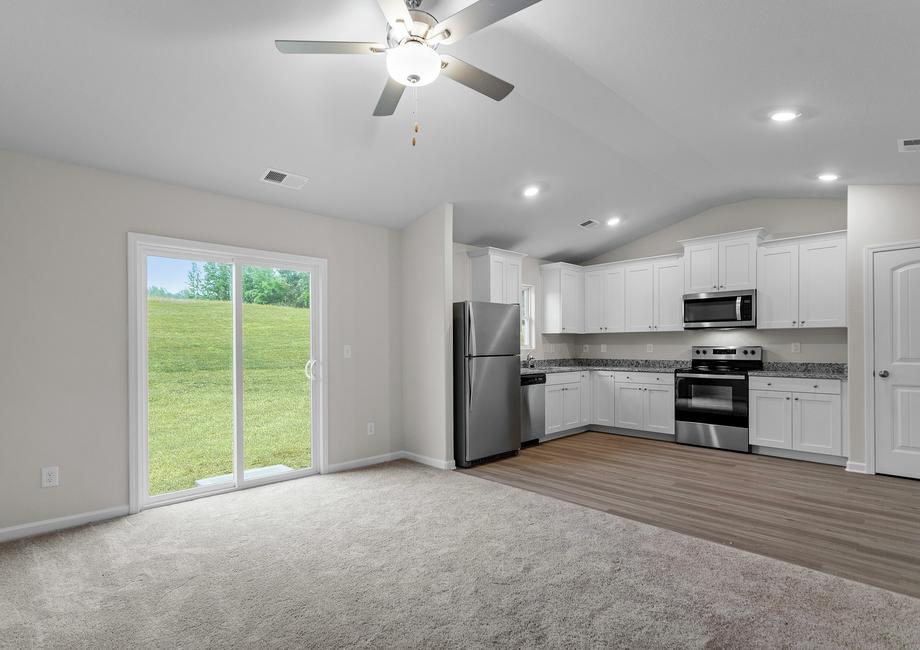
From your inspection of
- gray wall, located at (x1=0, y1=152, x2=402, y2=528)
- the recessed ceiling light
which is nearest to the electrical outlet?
gray wall, located at (x1=0, y1=152, x2=402, y2=528)

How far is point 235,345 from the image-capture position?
433 centimetres

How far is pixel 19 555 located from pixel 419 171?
3745 mm

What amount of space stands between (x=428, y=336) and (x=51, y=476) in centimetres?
314

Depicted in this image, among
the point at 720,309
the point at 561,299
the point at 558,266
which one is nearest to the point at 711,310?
the point at 720,309

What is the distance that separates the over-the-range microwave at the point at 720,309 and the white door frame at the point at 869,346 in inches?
45.1

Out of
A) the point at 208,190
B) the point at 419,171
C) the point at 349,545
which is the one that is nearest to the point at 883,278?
the point at 419,171

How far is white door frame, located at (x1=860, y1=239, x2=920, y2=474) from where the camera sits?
4648mm

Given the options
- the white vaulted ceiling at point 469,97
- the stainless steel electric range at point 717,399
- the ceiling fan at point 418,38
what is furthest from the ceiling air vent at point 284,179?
the stainless steel electric range at point 717,399

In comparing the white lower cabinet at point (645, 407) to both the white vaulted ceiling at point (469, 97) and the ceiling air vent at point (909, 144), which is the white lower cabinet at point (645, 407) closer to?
the white vaulted ceiling at point (469, 97)

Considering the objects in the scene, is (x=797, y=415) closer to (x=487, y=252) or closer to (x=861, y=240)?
(x=861, y=240)

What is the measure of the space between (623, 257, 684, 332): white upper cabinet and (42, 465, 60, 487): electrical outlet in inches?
243

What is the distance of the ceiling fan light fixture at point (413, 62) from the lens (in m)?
2.08

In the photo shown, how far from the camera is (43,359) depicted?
338 centimetres

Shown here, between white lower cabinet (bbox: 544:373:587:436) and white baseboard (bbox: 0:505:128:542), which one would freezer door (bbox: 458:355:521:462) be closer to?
white lower cabinet (bbox: 544:373:587:436)
